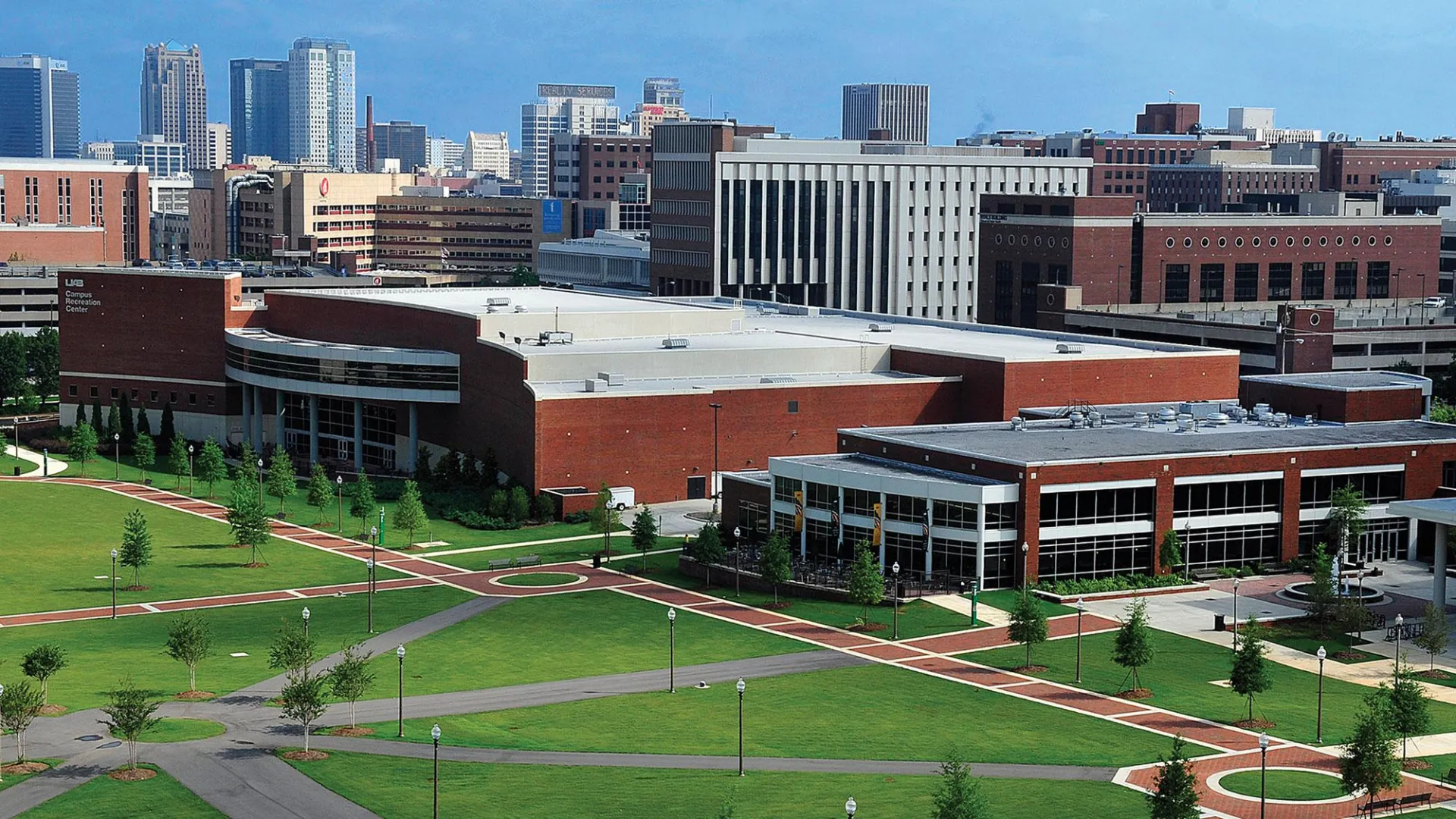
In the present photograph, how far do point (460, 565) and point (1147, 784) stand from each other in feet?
149

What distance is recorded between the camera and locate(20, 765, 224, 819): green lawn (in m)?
57.2

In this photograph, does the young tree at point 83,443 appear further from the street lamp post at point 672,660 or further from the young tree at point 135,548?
the street lamp post at point 672,660

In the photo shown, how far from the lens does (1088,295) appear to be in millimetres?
178625

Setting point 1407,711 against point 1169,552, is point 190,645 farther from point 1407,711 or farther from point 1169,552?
point 1169,552

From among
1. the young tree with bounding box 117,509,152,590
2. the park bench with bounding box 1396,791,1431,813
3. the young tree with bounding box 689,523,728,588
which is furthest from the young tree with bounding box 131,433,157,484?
the park bench with bounding box 1396,791,1431,813

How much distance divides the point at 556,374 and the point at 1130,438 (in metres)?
36.3

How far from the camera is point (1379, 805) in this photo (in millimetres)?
59156

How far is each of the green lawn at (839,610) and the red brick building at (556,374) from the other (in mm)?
21784

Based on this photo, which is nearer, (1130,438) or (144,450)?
(1130,438)

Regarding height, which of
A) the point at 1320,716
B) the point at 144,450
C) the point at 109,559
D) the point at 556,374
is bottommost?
the point at 109,559

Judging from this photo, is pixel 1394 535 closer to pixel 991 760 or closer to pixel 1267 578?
pixel 1267 578

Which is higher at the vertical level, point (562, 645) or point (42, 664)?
point (42, 664)

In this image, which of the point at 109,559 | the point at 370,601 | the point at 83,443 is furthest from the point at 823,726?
the point at 83,443

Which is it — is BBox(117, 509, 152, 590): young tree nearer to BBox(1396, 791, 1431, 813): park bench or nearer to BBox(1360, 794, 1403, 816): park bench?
BBox(1360, 794, 1403, 816): park bench
